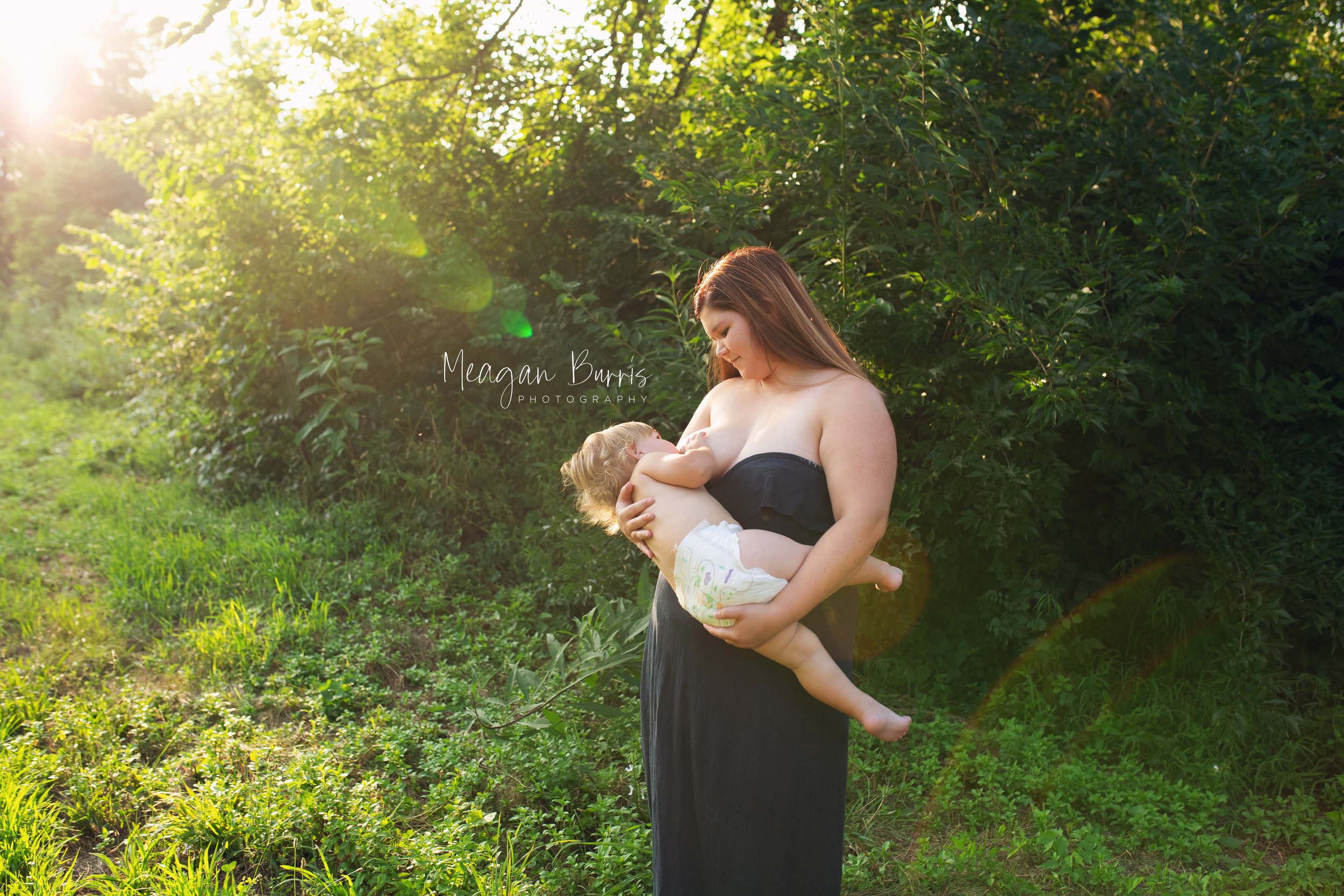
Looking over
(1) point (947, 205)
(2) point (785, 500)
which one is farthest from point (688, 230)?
(2) point (785, 500)

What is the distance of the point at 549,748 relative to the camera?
331 cm

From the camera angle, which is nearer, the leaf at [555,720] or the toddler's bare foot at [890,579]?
the toddler's bare foot at [890,579]

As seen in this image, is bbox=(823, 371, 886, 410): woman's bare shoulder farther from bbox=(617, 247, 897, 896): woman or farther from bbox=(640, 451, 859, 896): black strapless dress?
bbox=(640, 451, 859, 896): black strapless dress

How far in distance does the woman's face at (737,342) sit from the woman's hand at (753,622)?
1.88ft

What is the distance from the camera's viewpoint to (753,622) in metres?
1.68

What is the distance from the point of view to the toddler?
67.3 inches

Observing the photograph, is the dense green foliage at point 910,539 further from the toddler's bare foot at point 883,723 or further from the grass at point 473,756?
the toddler's bare foot at point 883,723

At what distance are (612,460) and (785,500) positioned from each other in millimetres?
527

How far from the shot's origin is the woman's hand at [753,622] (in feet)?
5.51

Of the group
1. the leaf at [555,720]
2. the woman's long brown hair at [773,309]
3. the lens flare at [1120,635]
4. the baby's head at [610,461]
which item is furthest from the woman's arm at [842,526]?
the lens flare at [1120,635]

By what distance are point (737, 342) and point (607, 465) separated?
483mm

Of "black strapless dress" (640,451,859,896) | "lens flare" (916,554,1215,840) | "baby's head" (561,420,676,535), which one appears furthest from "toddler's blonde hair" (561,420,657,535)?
"lens flare" (916,554,1215,840)

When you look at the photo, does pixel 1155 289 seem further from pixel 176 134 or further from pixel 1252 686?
pixel 176 134

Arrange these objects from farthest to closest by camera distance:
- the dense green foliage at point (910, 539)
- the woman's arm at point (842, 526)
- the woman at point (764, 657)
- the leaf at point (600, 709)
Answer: the leaf at point (600, 709) < the dense green foliage at point (910, 539) < the woman at point (764, 657) < the woman's arm at point (842, 526)
